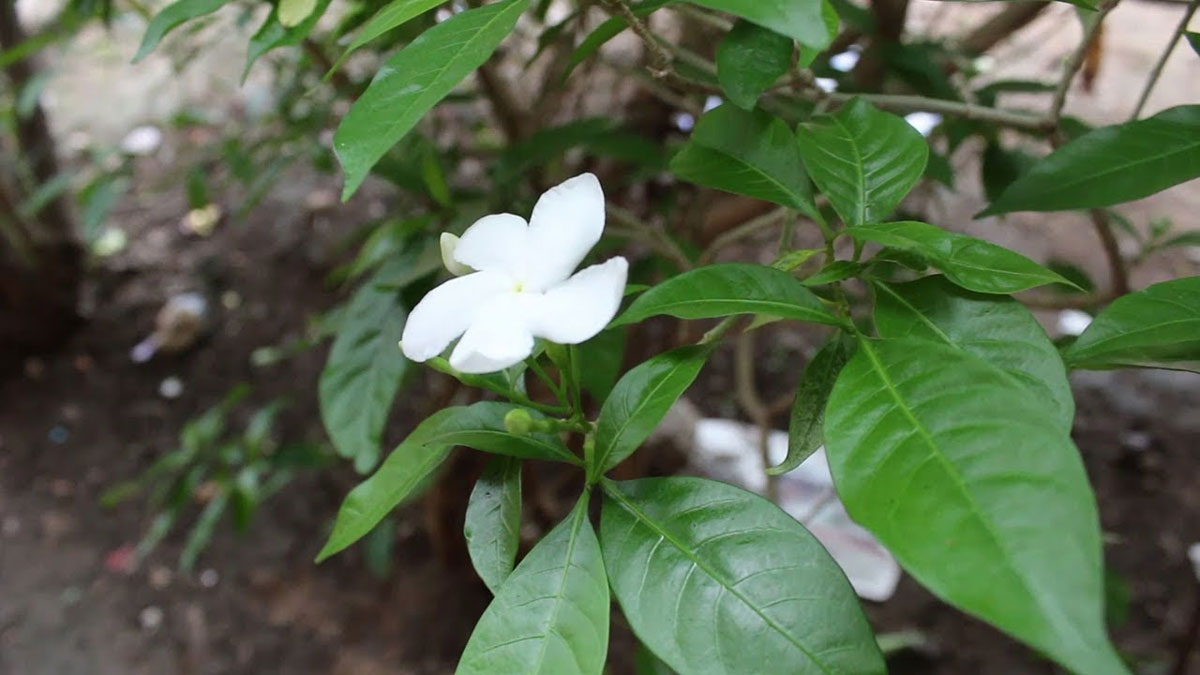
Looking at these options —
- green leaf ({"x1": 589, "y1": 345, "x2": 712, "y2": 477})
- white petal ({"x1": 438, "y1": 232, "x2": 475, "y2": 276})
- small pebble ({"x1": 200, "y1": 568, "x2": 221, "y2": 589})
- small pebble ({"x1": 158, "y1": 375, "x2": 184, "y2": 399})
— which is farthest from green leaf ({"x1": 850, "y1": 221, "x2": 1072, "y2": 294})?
small pebble ({"x1": 158, "y1": 375, "x2": 184, "y2": 399})

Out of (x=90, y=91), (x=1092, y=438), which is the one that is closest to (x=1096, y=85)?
(x=1092, y=438)

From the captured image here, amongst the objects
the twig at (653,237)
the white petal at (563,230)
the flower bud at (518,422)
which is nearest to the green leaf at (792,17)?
the white petal at (563,230)

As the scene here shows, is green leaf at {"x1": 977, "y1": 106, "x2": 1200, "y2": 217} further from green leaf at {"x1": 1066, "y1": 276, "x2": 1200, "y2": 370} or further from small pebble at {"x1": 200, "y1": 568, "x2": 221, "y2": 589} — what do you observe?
small pebble at {"x1": 200, "y1": 568, "x2": 221, "y2": 589}

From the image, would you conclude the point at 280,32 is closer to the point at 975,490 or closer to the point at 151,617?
the point at 975,490

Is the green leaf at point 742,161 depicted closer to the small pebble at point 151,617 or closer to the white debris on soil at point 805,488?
the white debris on soil at point 805,488

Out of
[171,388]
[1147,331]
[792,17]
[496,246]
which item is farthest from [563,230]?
[171,388]

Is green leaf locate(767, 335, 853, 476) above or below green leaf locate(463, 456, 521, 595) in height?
above

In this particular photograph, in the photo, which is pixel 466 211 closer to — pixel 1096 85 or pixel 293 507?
pixel 293 507
